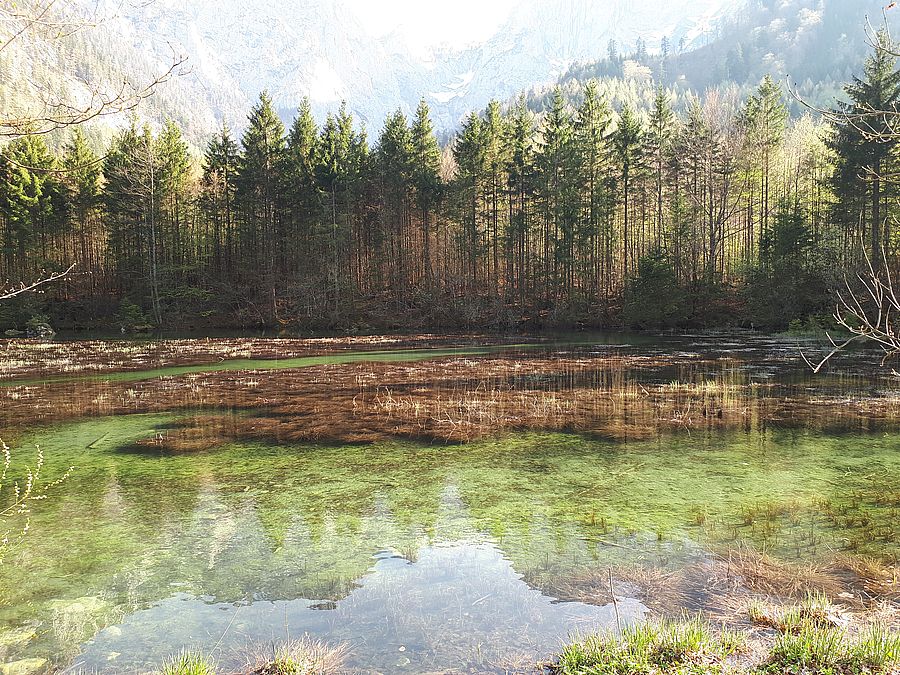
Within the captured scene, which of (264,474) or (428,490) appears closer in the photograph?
(428,490)

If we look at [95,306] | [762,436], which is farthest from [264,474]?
[95,306]

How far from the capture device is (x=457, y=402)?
42.1ft

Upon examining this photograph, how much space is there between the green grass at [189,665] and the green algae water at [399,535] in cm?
12

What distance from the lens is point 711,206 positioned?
38.4 meters

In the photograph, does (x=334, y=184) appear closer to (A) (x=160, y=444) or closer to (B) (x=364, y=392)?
(B) (x=364, y=392)

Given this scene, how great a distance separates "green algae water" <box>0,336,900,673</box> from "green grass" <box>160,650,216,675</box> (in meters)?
0.12

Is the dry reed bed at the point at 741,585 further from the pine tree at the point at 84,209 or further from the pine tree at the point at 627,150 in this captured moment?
the pine tree at the point at 84,209

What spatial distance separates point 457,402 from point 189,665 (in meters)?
9.74

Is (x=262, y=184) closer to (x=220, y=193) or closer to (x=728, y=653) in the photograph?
(x=220, y=193)

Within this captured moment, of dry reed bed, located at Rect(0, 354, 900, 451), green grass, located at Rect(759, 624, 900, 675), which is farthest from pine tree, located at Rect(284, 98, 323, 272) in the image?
green grass, located at Rect(759, 624, 900, 675)

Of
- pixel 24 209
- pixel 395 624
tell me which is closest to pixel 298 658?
pixel 395 624

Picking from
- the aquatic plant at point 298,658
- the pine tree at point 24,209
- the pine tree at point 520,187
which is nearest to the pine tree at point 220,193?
the pine tree at point 24,209

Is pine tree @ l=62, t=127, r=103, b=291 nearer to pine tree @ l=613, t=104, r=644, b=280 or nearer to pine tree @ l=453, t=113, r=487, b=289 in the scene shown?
pine tree @ l=453, t=113, r=487, b=289

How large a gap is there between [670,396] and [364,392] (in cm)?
763
